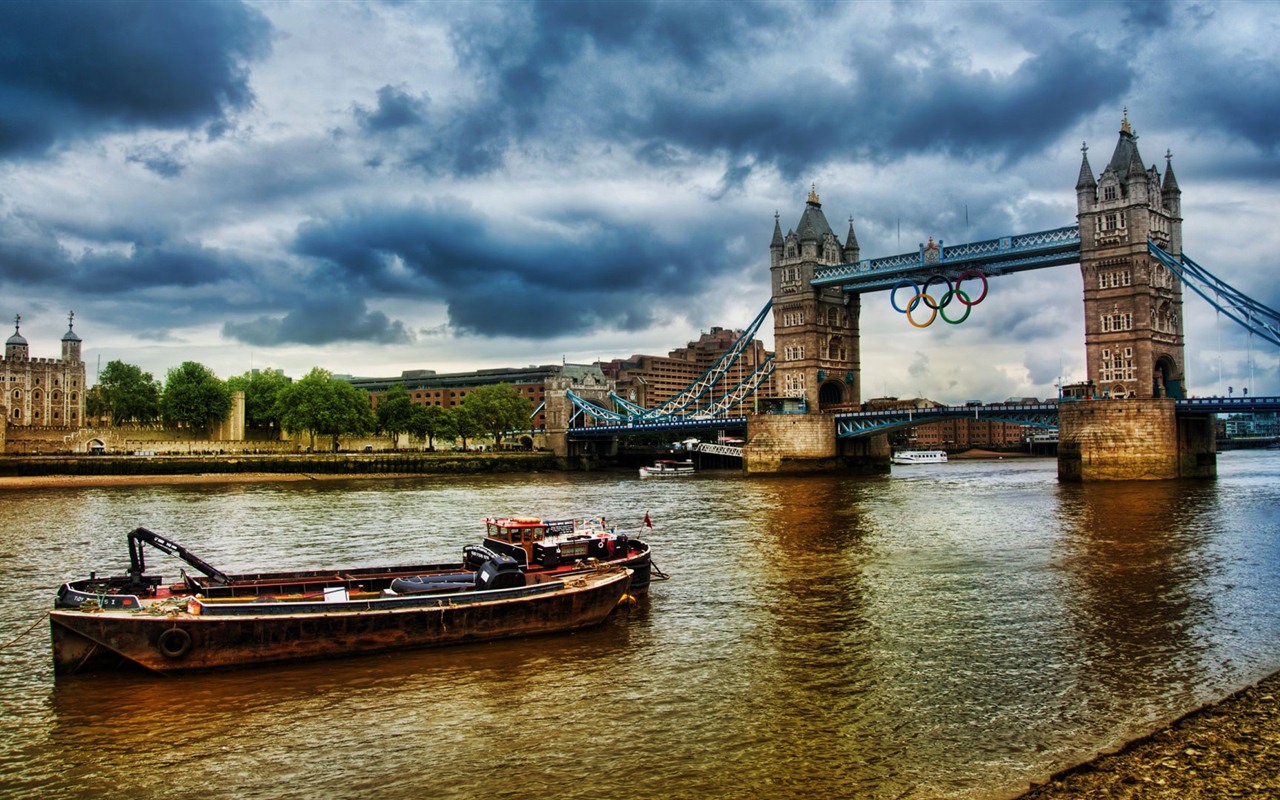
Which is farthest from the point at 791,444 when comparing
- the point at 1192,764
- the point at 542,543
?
the point at 1192,764

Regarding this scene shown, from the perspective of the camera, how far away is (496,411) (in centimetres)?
13075

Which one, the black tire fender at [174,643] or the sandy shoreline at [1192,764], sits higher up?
the black tire fender at [174,643]

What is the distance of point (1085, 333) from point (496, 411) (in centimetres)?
7788

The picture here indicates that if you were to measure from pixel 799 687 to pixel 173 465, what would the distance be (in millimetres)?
83674

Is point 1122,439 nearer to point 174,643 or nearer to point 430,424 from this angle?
point 174,643

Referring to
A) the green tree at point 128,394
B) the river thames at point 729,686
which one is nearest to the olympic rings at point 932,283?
the river thames at point 729,686

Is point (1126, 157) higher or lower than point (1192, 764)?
higher

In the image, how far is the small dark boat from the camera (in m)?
18.7

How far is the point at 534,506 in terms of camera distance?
5684 cm

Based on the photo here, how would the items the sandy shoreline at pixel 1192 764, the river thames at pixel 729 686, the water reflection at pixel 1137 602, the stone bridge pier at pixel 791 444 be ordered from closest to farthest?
the sandy shoreline at pixel 1192 764
the river thames at pixel 729 686
the water reflection at pixel 1137 602
the stone bridge pier at pixel 791 444

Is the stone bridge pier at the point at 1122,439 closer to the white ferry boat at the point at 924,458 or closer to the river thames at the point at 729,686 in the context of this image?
the river thames at the point at 729,686

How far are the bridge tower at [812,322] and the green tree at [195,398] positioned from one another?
67.0 meters

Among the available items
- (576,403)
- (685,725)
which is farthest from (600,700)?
(576,403)

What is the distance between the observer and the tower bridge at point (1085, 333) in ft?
224
